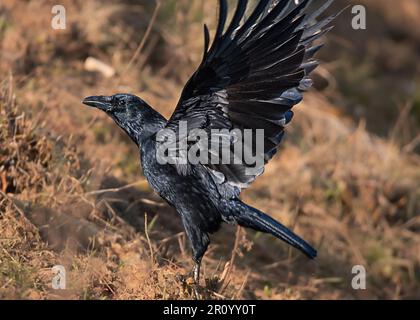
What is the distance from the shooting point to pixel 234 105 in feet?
15.8

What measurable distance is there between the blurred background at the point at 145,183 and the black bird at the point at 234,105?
0.31 metres

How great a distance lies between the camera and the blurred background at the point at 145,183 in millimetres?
5363

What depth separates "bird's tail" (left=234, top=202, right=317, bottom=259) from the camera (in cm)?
508

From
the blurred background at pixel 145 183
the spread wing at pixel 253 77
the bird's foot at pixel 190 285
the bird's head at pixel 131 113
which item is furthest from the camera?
the blurred background at pixel 145 183

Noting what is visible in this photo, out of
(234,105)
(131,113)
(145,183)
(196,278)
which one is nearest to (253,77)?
(234,105)

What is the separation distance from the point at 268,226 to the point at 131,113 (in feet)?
3.40

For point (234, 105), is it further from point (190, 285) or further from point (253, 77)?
point (190, 285)

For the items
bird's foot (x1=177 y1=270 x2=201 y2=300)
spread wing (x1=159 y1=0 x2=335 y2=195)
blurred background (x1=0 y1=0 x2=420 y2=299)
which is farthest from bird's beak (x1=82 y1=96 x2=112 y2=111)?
bird's foot (x1=177 y1=270 x2=201 y2=300)

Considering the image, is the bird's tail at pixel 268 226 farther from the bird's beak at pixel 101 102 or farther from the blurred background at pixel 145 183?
the bird's beak at pixel 101 102

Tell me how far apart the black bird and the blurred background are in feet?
1.03

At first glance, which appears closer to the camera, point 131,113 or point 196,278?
point 196,278

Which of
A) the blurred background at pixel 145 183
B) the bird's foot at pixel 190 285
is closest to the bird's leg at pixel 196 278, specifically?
the bird's foot at pixel 190 285
